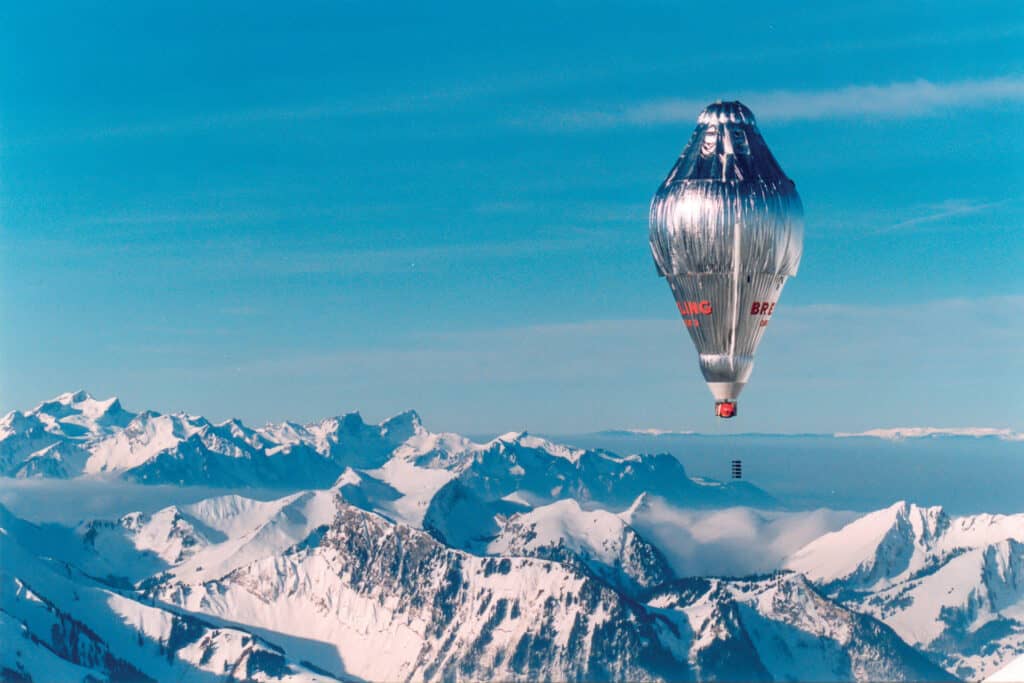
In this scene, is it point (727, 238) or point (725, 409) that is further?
point (725, 409)

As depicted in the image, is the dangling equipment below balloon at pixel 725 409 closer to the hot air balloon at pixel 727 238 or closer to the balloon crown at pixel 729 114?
the hot air balloon at pixel 727 238

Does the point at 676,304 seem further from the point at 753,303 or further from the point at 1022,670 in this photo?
the point at 1022,670

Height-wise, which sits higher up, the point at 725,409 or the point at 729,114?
the point at 729,114

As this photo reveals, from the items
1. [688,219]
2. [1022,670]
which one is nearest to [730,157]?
[688,219]

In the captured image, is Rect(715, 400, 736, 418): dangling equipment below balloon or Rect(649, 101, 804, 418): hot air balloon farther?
Rect(715, 400, 736, 418): dangling equipment below balloon

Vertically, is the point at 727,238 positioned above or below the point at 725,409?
above

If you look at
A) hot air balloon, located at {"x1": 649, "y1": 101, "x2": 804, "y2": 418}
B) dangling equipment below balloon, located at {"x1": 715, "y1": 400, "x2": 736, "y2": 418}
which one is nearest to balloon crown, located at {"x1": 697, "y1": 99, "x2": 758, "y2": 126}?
hot air balloon, located at {"x1": 649, "y1": 101, "x2": 804, "y2": 418}

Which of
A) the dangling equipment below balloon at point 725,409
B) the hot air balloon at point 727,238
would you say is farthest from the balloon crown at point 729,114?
the dangling equipment below balloon at point 725,409

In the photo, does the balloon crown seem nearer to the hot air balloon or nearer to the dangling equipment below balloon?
the hot air balloon

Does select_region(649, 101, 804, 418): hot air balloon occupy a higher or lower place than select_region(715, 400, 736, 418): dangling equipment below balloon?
higher
